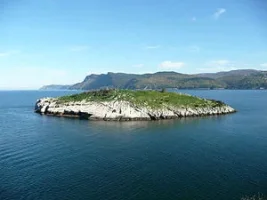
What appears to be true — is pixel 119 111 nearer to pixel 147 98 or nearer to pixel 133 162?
pixel 147 98

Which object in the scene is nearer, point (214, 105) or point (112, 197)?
point (112, 197)

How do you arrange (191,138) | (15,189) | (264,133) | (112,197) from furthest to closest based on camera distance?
(264,133) → (191,138) → (15,189) → (112,197)

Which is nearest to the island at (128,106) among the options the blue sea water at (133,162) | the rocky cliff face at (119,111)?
the rocky cliff face at (119,111)

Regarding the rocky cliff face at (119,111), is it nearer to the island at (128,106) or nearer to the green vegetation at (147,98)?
the island at (128,106)

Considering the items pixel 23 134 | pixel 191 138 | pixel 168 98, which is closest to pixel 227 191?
pixel 191 138

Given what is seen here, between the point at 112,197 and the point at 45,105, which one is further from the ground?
the point at 45,105

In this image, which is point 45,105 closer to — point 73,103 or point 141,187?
point 73,103

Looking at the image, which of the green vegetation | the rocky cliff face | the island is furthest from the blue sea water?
the green vegetation

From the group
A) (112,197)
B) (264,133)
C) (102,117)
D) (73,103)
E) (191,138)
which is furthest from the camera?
(73,103)
